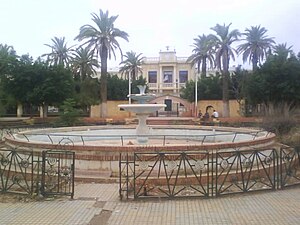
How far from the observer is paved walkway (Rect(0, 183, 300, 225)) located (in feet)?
21.7

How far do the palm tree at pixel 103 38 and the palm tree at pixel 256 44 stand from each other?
1654cm

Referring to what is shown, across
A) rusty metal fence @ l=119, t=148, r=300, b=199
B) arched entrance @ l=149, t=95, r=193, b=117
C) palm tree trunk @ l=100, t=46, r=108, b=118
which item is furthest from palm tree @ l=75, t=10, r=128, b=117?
rusty metal fence @ l=119, t=148, r=300, b=199

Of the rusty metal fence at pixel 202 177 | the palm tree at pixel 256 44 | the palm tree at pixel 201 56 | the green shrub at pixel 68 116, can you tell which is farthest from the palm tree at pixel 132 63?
the rusty metal fence at pixel 202 177

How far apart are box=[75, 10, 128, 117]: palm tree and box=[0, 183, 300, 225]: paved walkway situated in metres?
31.9

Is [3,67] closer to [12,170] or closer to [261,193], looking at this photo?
[12,170]

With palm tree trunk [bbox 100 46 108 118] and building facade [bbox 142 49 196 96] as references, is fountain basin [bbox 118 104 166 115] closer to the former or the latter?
palm tree trunk [bbox 100 46 108 118]

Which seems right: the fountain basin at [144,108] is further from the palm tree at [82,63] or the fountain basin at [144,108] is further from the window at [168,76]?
the window at [168,76]

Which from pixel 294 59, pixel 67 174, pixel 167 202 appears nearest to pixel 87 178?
pixel 67 174

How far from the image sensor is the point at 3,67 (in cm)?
4025

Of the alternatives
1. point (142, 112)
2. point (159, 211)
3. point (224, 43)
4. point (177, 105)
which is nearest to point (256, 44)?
point (224, 43)

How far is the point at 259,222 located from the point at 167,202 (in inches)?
77.0

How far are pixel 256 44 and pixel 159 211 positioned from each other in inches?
1750

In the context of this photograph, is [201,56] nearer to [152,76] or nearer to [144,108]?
[152,76]

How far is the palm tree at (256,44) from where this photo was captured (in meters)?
48.5
